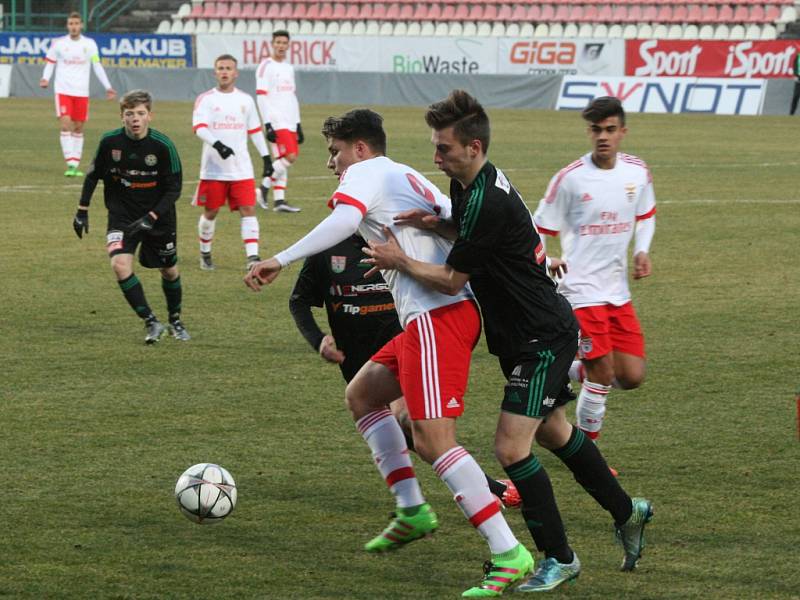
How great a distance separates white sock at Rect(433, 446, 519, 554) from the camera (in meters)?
5.11

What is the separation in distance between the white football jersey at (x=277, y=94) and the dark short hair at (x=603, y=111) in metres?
12.2

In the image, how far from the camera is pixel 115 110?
122 feet

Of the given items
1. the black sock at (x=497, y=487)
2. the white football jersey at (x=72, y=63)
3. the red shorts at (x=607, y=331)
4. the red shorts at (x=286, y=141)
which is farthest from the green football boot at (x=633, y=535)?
the white football jersey at (x=72, y=63)

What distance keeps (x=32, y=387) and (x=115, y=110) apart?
96.8 feet

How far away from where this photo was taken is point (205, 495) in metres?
5.91

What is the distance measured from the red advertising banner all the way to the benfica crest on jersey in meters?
31.7

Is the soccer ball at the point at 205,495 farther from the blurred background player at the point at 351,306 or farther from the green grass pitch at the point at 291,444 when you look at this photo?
the blurred background player at the point at 351,306

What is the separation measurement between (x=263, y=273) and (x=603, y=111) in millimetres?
2435

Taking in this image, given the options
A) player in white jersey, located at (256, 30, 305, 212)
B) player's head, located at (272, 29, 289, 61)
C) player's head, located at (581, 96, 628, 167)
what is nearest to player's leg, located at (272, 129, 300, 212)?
player in white jersey, located at (256, 30, 305, 212)

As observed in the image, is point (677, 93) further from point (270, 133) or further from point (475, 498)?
point (475, 498)

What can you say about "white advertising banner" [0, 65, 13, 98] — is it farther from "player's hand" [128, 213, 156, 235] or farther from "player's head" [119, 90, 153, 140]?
"player's hand" [128, 213, 156, 235]

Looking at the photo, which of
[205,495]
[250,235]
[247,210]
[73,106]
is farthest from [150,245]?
[73,106]

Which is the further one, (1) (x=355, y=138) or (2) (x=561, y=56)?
(2) (x=561, y=56)

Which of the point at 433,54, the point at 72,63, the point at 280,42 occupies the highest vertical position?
the point at 433,54
